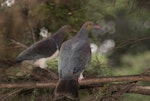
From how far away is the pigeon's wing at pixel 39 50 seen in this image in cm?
278

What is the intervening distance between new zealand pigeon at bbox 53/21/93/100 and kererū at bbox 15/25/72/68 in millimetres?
321

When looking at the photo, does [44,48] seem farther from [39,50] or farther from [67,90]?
[67,90]

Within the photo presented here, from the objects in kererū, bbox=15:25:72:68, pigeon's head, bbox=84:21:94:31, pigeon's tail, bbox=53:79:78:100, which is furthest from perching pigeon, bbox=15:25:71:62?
pigeon's tail, bbox=53:79:78:100

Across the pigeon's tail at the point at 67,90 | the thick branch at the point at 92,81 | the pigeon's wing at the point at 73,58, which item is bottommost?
the pigeon's tail at the point at 67,90

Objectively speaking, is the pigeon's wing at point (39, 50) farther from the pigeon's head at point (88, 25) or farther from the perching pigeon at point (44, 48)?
the pigeon's head at point (88, 25)

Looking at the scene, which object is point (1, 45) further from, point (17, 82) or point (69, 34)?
point (17, 82)

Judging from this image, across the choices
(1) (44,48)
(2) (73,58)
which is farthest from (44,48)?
(2) (73,58)

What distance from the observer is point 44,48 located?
2902mm

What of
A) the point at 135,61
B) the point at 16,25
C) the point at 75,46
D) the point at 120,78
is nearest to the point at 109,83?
the point at 120,78

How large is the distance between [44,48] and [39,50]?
0.04 m

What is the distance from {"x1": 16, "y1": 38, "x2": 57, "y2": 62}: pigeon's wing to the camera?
2783mm

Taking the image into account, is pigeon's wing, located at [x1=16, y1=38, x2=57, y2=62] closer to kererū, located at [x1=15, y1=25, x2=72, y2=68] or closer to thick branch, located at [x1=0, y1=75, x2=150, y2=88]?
kererū, located at [x1=15, y1=25, x2=72, y2=68]

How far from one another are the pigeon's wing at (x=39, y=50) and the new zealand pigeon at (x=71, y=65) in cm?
32

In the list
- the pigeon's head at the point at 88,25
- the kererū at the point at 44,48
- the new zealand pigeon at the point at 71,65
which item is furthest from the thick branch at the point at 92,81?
the pigeon's head at the point at 88,25
